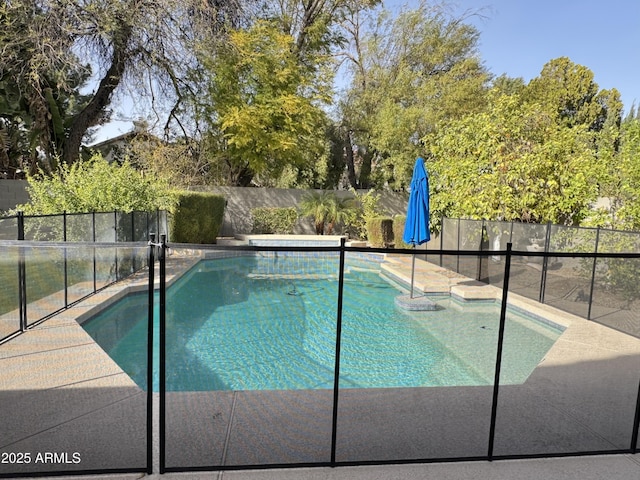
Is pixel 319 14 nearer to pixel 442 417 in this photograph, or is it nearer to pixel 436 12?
pixel 436 12

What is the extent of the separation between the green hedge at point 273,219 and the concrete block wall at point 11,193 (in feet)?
29.2

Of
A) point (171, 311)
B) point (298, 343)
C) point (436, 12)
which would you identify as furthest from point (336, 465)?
point (436, 12)

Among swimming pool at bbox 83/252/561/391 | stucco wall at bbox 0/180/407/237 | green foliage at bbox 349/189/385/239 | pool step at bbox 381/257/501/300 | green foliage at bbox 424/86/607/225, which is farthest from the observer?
stucco wall at bbox 0/180/407/237

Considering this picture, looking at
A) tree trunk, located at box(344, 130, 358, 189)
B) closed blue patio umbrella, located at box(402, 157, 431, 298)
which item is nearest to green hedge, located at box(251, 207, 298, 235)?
tree trunk, located at box(344, 130, 358, 189)

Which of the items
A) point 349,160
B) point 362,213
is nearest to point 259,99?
point 362,213

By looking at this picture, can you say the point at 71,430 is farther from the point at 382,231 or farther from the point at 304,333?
the point at 382,231

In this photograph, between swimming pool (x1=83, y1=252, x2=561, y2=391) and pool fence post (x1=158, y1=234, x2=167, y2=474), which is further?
swimming pool (x1=83, y1=252, x2=561, y2=391)

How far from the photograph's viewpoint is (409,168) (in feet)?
66.6

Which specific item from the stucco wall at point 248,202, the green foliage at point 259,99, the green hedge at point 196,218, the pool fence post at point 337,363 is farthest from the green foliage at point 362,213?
the pool fence post at point 337,363

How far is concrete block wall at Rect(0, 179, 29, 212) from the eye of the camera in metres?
15.9

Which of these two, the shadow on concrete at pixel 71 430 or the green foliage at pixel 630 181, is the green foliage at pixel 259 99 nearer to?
the green foliage at pixel 630 181

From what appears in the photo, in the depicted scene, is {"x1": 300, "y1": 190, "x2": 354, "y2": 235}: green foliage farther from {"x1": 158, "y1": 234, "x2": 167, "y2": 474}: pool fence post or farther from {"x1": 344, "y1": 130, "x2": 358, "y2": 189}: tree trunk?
{"x1": 158, "y1": 234, "x2": 167, "y2": 474}: pool fence post

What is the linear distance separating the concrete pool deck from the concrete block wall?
15.0 meters

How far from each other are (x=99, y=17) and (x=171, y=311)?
13475mm
